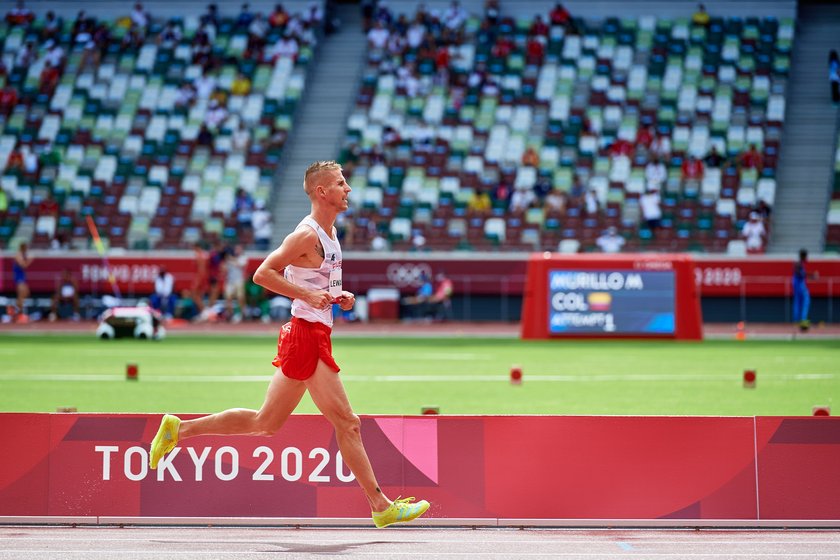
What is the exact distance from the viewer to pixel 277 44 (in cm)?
4197

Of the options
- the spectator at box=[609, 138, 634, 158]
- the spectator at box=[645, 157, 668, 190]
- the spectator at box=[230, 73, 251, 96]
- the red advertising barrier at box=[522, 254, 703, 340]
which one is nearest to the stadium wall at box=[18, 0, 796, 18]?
the spectator at box=[230, 73, 251, 96]

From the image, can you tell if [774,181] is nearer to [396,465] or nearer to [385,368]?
[385,368]

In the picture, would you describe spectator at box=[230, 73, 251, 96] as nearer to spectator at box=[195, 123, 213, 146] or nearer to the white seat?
spectator at box=[195, 123, 213, 146]

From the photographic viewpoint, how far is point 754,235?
33.2 m

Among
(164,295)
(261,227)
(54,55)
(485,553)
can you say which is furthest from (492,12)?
(485,553)

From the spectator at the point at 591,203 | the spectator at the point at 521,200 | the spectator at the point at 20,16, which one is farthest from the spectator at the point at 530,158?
the spectator at the point at 20,16

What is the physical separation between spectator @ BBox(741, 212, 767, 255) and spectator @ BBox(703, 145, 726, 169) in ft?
9.58

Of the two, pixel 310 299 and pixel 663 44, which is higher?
pixel 663 44

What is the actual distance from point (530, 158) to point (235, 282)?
913cm

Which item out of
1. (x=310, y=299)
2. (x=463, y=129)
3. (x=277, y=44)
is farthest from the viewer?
(x=277, y=44)

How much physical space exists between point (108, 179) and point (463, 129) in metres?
10.7

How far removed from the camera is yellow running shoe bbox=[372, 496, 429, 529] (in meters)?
7.75

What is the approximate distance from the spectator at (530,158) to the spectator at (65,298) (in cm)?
1292

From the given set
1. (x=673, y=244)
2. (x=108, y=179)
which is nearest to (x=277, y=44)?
(x=108, y=179)
